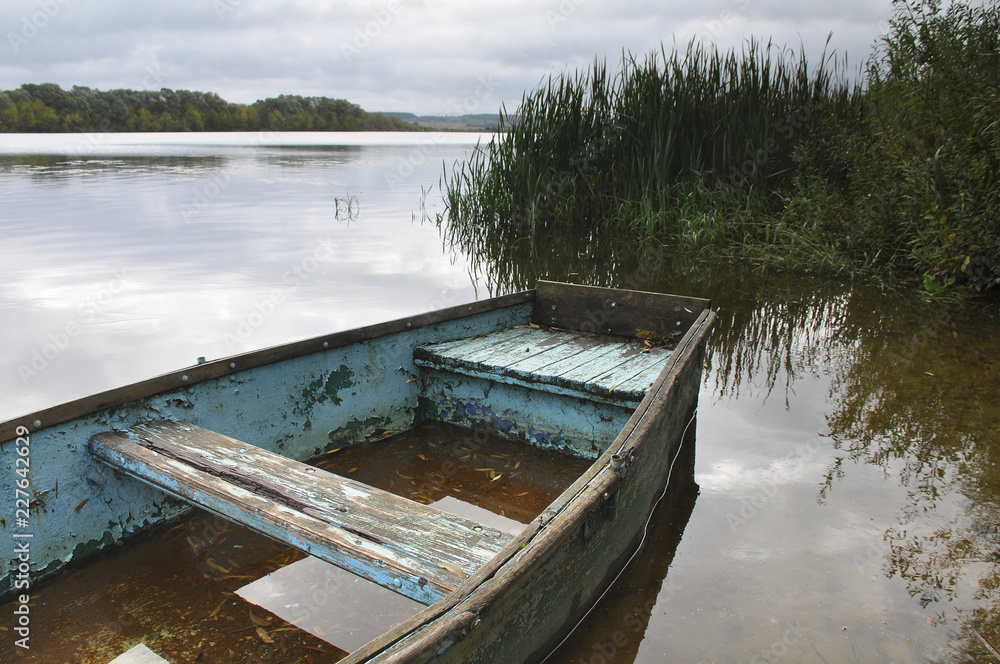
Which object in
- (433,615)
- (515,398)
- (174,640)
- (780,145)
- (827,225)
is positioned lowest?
(174,640)

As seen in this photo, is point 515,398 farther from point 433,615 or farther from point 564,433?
point 433,615

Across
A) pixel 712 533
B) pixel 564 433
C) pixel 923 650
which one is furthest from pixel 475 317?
pixel 923 650

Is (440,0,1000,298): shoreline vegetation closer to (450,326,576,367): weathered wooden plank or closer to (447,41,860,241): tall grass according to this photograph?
(447,41,860,241): tall grass

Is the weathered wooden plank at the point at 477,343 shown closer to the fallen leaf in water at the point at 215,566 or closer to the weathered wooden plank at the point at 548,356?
the weathered wooden plank at the point at 548,356

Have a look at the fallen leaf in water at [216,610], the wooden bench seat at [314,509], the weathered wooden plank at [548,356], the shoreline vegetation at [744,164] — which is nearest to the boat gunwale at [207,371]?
the wooden bench seat at [314,509]

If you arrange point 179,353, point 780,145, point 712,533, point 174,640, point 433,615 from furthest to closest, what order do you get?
point 780,145, point 179,353, point 712,533, point 174,640, point 433,615

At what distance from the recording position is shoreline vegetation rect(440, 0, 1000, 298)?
586 centimetres

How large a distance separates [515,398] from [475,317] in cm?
65

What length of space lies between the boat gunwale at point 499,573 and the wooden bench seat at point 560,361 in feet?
2.35

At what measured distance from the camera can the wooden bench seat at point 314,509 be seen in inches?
62.9

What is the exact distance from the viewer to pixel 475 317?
3.64m

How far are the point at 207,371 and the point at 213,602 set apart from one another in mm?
809

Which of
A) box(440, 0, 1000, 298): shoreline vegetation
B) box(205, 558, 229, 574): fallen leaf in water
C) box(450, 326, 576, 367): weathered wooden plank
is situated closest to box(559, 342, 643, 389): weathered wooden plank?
box(450, 326, 576, 367): weathered wooden plank

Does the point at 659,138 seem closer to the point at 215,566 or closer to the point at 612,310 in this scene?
the point at 612,310
